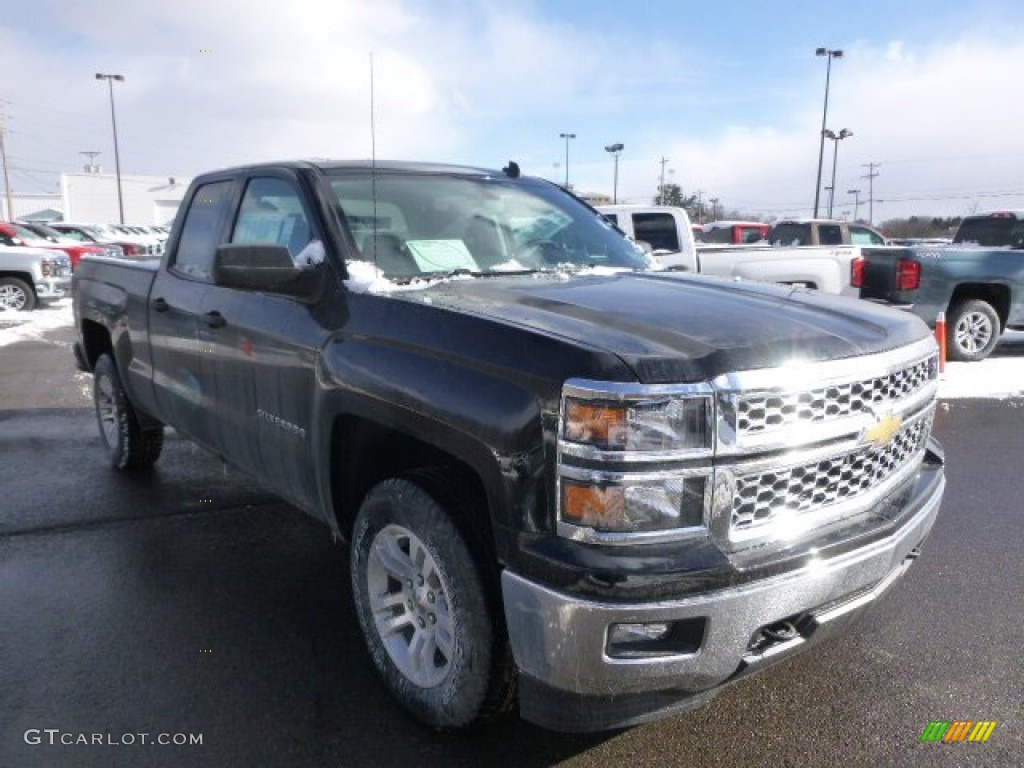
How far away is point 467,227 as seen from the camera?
353cm

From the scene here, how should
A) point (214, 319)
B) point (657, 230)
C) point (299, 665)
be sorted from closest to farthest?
point (299, 665) < point (214, 319) < point (657, 230)

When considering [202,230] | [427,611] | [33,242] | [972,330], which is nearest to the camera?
[427,611]

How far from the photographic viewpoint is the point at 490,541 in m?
2.37

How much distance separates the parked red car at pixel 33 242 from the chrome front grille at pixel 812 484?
16.9m

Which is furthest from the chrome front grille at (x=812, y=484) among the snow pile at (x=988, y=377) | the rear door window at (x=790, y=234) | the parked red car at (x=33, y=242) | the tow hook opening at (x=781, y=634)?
the parked red car at (x=33, y=242)

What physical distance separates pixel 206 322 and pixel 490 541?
2.05 meters

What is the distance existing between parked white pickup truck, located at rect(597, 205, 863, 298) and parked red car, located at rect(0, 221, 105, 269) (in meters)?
11.9

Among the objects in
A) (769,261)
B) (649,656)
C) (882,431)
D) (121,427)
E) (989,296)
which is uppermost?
(769,261)

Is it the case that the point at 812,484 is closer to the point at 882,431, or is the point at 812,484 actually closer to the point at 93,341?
the point at 882,431

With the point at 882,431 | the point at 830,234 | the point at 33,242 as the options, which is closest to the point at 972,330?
the point at 830,234

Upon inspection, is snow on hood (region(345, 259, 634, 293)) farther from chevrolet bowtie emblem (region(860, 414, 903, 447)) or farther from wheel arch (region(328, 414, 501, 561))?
chevrolet bowtie emblem (region(860, 414, 903, 447))

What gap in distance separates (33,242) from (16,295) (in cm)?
379

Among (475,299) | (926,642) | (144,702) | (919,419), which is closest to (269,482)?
(144,702)

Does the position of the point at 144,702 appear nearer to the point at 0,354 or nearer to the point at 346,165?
the point at 346,165
